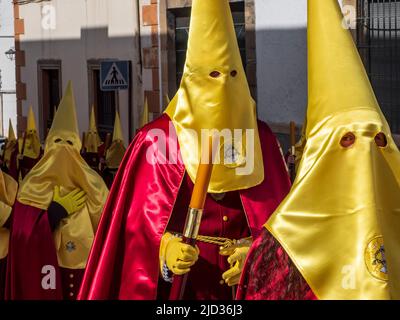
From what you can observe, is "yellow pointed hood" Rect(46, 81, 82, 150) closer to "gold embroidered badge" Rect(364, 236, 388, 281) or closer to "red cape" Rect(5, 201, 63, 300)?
"red cape" Rect(5, 201, 63, 300)

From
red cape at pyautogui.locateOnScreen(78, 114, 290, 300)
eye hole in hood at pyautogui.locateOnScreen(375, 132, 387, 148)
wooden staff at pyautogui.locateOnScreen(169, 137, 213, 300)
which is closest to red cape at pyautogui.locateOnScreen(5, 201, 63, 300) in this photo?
red cape at pyautogui.locateOnScreen(78, 114, 290, 300)

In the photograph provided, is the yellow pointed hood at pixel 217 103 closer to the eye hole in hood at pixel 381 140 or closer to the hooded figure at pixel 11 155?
the eye hole in hood at pixel 381 140

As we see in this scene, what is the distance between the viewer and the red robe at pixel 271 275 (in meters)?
3.13

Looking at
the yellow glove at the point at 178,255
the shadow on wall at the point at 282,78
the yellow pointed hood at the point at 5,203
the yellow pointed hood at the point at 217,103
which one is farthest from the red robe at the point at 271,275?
the shadow on wall at the point at 282,78

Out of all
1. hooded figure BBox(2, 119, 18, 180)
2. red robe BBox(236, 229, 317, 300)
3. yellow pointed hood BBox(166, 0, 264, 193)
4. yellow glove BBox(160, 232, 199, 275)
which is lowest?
hooded figure BBox(2, 119, 18, 180)

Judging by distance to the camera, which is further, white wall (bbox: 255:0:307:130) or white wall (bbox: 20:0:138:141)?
white wall (bbox: 20:0:138:141)

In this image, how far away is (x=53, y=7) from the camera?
62.1 feet

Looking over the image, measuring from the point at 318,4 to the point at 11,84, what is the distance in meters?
25.8

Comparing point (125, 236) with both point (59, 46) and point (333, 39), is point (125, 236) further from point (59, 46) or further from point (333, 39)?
point (59, 46)

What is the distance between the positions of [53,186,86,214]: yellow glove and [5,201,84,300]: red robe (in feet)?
0.43

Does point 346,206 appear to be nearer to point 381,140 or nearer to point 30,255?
point 381,140

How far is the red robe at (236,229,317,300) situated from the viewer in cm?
313

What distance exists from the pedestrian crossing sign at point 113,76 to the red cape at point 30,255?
6.09m
